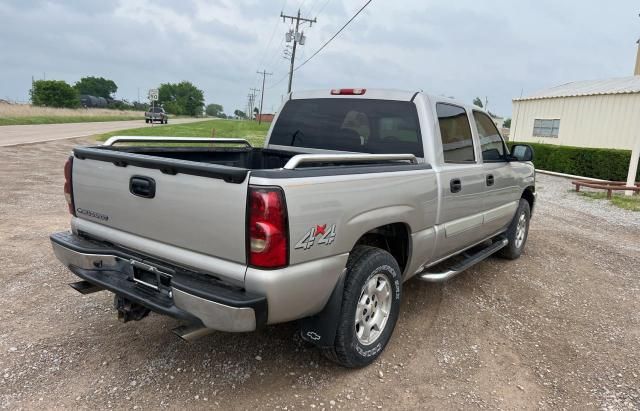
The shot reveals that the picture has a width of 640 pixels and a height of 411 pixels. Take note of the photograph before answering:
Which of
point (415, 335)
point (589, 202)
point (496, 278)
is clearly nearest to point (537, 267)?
point (496, 278)

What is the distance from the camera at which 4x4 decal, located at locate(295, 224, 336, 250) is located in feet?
8.20

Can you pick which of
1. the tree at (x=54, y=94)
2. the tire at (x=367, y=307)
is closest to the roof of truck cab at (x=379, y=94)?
the tire at (x=367, y=307)

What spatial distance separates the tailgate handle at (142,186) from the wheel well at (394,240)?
1.44 m

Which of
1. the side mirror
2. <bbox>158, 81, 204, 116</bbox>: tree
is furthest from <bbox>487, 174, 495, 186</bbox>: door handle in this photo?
<bbox>158, 81, 204, 116</bbox>: tree

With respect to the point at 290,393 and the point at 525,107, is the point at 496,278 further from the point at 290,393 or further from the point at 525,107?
the point at 525,107

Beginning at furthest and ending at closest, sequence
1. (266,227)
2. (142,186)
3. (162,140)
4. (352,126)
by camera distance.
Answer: (352,126), (162,140), (142,186), (266,227)

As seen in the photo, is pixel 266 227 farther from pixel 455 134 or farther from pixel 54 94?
pixel 54 94

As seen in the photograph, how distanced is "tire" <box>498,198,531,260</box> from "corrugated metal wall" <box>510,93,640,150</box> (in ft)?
44.5

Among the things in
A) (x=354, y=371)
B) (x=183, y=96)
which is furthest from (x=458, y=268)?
(x=183, y=96)

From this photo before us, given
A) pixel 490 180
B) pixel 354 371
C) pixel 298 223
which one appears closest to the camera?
pixel 298 223

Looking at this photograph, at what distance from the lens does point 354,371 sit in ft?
10.5

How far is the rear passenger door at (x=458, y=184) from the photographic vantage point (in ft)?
12.6

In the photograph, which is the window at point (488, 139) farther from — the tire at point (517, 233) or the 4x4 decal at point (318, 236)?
the 4x4 decal at point (318, 236)

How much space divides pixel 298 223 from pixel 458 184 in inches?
78.6
